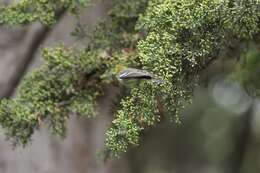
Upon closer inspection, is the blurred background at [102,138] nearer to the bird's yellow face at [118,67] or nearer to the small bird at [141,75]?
the bird's yellow face at [118,67]

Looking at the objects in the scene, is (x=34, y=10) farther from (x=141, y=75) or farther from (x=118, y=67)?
(x=141, y=75)

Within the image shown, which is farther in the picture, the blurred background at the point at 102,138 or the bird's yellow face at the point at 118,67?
the blurred background at the point at 102,138

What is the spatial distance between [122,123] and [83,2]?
0.51 metres

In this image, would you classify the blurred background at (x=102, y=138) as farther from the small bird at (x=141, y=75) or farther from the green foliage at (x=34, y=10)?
the small bird at (x=141, y=75)

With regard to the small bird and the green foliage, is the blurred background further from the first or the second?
the small bird

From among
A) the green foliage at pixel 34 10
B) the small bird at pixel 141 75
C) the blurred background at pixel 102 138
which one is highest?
A: the small bird at pixel 141 75

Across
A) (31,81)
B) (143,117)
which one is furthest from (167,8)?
(31,81)

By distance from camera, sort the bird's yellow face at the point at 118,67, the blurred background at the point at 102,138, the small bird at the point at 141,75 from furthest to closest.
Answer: the blurred background at the point at 102,138 → the bird's yellow face at the point at 118,67 → the small bird at the point at 141,75

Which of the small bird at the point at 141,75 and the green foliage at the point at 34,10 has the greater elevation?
the small bird at the point at 141,75

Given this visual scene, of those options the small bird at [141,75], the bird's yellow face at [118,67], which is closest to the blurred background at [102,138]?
the bird's yellow face at [118,67]

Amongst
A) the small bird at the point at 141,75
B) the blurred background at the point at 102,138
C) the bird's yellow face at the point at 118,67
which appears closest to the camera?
the small bird at the point at 141,75

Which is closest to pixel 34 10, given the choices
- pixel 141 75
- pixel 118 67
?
pixel 118 67

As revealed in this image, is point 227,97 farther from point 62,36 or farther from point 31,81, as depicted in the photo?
point 31,81

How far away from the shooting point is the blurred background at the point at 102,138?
2.49m
